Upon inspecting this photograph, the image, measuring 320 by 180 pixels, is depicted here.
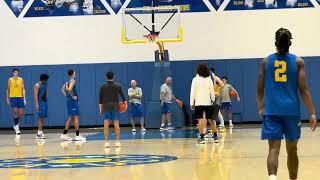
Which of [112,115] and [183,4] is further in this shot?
[183,4]

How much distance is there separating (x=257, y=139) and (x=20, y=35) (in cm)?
1298

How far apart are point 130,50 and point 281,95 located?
61.8 ft

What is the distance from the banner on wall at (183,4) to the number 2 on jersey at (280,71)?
18.6 metres

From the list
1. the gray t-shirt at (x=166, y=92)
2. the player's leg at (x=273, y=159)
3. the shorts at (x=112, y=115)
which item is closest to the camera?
the player's leg at (x=273, y=159)

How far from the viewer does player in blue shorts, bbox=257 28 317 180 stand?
24.3 feet

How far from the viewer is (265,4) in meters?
25.7

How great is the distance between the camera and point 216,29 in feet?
84.5

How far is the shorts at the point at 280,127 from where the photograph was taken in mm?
7383

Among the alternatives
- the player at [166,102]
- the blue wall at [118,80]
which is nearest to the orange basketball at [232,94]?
the blue wall at [118,80]

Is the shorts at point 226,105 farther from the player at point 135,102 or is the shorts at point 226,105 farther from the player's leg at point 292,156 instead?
the player's leg at point 292,156

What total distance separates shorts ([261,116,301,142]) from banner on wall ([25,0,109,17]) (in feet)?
63.5

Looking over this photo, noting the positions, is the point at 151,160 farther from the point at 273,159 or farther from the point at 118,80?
the point at 118,80

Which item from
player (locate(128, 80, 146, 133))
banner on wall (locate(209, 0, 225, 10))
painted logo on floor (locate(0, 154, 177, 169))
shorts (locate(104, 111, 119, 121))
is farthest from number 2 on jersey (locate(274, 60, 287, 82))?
banner on wall (locate(209, 0, 225, 10))

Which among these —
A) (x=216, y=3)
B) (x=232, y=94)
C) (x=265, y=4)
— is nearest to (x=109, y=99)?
(x=232, y=94)
